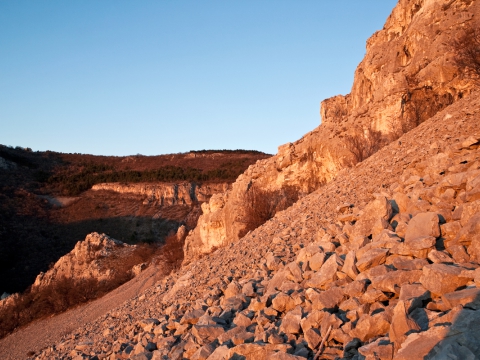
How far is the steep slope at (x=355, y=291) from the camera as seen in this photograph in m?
3.09

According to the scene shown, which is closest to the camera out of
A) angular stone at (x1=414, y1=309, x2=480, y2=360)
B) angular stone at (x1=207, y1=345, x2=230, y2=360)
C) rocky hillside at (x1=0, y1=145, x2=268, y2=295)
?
angular stone at (x1=414, y1=309, x2=480, y2=360)

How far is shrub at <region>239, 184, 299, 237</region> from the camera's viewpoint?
46.5 feet

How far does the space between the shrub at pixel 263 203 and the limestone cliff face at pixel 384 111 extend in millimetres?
270

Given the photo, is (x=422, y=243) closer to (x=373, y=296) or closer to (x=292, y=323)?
(x=373, y=296)

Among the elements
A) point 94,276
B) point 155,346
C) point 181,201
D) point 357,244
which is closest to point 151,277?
point 94,276

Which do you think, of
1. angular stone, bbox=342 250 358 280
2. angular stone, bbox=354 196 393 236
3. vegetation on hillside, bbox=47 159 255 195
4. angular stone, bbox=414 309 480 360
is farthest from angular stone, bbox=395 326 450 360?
vegetation on hillside, bbox=47 159 255 195

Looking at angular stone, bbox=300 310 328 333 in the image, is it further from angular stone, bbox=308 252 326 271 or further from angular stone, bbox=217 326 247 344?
angular stone, bbox=308 252 326 271

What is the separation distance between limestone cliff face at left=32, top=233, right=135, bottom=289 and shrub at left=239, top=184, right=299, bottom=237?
907 cm

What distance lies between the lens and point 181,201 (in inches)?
1724

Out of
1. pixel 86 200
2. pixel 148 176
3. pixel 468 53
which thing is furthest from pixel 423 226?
pixel 148 176

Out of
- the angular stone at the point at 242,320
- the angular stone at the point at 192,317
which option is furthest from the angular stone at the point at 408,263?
the angular stone at the point at 192,317

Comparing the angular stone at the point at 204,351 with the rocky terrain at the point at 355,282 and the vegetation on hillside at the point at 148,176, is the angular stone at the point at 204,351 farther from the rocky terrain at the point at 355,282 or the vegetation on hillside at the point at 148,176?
the vegetation on hillside at the point at 148,176

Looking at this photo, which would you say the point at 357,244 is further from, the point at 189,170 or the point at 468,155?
the point at 189,170

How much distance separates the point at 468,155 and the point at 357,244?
2.10m
